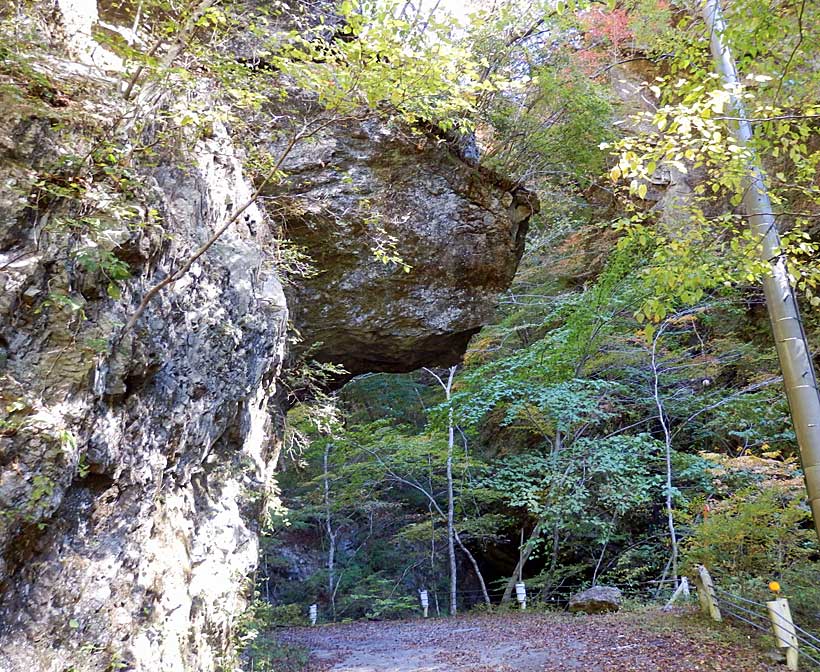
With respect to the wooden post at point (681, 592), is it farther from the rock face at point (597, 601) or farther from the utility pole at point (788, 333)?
the utility pole at point (788, 333)

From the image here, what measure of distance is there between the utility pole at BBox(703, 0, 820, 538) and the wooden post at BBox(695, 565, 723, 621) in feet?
11.6

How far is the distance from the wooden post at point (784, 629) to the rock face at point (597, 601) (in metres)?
4.81

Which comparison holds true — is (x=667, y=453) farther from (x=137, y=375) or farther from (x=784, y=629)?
(x=137, y=375)

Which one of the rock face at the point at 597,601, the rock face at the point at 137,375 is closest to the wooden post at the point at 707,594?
the rock face at the point at 597,601

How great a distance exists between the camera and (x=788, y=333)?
4094 millimetres

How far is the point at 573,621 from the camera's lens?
8945mm

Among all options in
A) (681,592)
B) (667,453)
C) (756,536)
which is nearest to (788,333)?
(756,536)

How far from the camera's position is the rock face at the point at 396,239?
7742mm

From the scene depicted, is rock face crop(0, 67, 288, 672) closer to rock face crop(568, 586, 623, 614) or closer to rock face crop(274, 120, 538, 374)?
rock face crop(274, 120, 538, 374)

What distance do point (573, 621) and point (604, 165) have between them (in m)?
9.33

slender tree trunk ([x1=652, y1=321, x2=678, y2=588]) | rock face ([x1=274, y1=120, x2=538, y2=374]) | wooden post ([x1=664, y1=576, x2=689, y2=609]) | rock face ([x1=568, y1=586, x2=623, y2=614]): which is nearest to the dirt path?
rock face ([x1=568, y1=586, x2=623, y2=614])

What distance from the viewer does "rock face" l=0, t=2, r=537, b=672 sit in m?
3.23

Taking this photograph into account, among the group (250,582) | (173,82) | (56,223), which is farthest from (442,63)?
(250,582)

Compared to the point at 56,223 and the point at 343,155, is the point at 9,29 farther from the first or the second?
the point at 343,155
